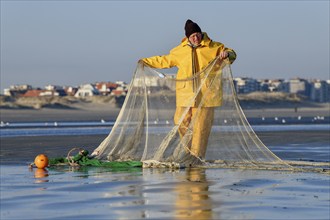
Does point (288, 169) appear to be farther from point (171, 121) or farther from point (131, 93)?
point (131, 93)

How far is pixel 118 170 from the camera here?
588 inches

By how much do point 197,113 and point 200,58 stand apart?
3.42 feet

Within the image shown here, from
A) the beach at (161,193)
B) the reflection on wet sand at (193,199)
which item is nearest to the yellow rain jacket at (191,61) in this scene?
the beach at (161,193)

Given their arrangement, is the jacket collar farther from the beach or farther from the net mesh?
the beach

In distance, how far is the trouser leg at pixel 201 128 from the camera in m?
15.5

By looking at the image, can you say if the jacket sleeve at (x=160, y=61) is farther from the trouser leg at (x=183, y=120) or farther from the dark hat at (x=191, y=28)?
the trouser leg at (x=183, y=120)

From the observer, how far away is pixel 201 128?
1547 centimetres

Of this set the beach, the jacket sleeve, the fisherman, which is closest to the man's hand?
the fisherman

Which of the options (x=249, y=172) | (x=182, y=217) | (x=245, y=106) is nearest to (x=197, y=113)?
(x=249, y=172)

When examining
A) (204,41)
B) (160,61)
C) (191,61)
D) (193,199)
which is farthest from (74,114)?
(193,199)

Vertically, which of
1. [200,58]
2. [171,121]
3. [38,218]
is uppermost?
[200,58]

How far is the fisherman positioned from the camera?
1549cm

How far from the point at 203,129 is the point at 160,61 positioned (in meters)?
1.57

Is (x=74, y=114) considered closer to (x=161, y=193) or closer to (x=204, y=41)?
(x=204, y=41)
